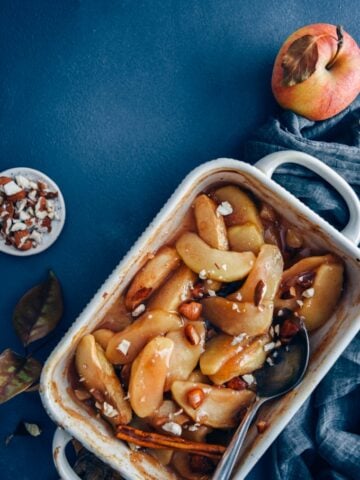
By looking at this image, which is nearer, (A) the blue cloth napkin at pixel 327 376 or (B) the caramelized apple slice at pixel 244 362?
(B) the caramelized apple slice at pixel 244 362

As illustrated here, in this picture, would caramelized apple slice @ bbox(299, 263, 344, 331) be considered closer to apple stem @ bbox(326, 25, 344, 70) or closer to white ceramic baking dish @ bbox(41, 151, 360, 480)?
white ceramic baking dish @ bbox(41, 151, 360, 480)

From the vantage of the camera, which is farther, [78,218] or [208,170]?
[78,218]

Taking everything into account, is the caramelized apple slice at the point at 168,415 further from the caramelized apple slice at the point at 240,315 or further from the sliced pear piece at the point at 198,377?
the caramelized apple slice at the point at 240,315

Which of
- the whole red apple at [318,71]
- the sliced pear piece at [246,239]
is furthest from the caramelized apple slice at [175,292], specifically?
the whole red apple at [318,71]

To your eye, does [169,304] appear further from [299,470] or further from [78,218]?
[299,470]

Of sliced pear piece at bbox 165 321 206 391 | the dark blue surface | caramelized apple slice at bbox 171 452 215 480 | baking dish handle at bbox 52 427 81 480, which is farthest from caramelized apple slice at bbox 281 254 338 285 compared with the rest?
baking dish handle at bbox 52 427 81 480

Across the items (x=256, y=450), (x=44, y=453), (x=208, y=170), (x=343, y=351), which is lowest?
(x=44, y=453)

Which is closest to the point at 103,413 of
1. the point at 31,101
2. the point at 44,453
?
the point at 44,453
